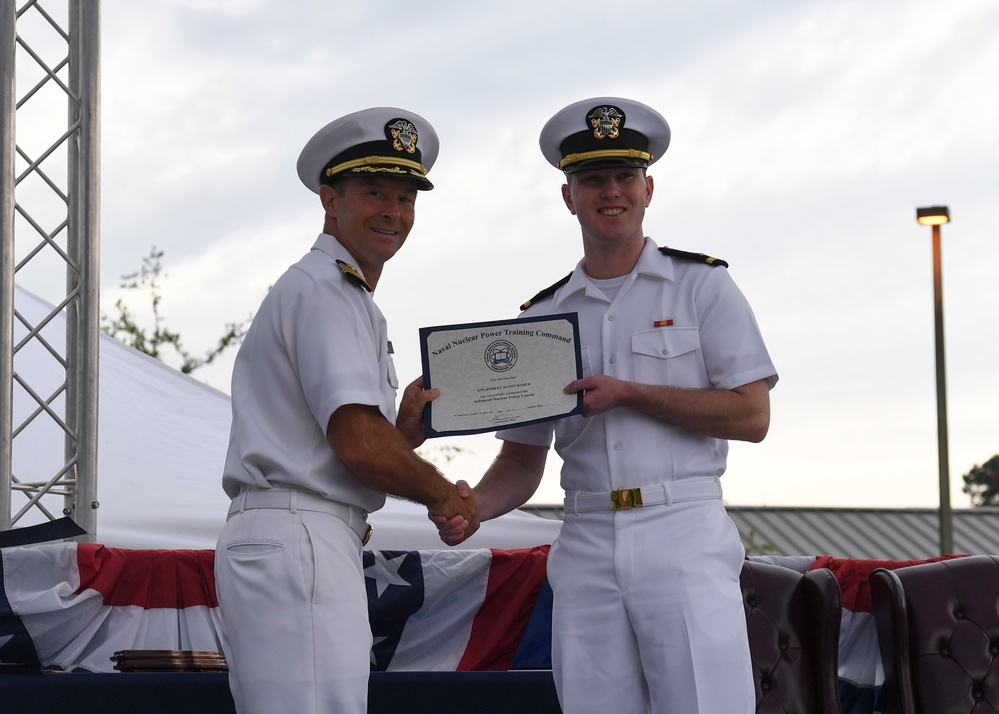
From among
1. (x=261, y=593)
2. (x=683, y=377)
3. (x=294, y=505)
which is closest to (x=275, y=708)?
(x=261, y=593)

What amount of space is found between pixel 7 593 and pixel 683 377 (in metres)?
2.45

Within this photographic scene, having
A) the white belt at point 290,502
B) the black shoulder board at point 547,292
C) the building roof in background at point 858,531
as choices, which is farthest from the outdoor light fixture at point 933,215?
the white belt at point 290,502

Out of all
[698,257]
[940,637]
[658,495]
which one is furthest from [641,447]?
[940,637]

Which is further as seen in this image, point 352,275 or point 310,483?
point 352,275

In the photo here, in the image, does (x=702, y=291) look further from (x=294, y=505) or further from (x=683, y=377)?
(x=294, y=505)

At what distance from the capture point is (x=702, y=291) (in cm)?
303

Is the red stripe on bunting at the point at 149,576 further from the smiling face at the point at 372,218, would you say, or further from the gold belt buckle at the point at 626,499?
the gold belt buckle at the point at 626,499

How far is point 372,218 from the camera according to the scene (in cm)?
294

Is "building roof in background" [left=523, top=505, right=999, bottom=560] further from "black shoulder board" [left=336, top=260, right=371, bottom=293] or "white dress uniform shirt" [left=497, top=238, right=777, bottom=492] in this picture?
"black shoulder board" [left=336, top=260, right=371, bottom=293]

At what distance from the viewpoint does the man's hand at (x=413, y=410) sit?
9.65 feet

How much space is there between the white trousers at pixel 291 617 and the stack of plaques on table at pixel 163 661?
4.89 feet

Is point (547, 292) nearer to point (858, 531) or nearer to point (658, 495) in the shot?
point (658, 495)

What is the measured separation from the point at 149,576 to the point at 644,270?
217cm

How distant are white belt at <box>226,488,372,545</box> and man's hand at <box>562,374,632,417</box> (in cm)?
59
